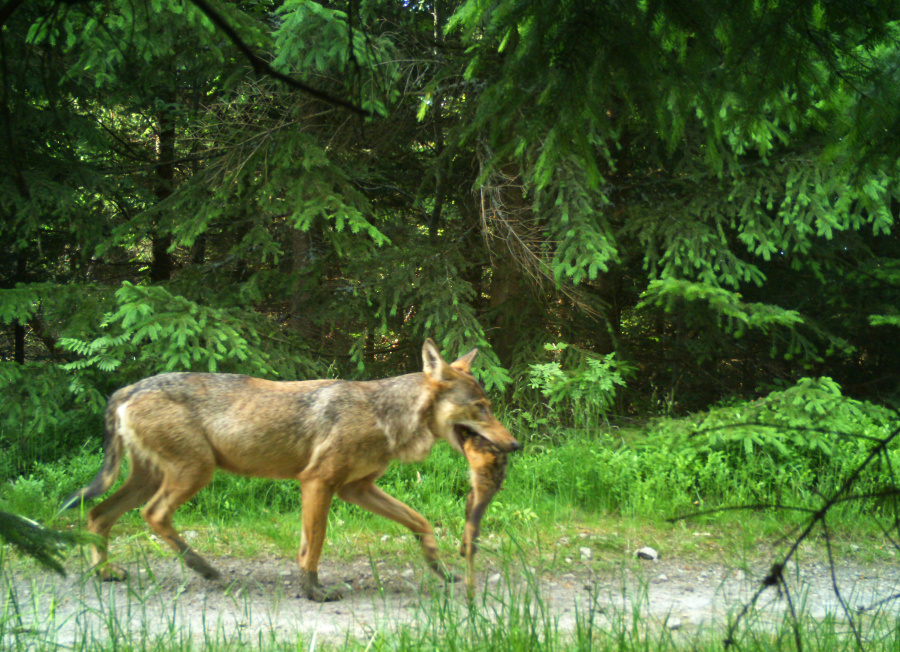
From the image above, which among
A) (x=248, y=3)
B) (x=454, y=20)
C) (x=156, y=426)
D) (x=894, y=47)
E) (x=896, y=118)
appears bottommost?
(x=156, y=426)

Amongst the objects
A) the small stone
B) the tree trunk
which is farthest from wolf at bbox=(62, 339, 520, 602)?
the tree trunk

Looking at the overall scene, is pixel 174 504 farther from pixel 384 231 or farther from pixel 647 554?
pixel 384 231

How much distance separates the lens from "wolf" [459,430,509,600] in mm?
5367

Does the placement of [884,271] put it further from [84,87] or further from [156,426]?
[84,87]

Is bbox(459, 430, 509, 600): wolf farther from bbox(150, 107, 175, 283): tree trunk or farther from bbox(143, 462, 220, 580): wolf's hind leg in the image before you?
bbox(150, 107, 175, 283): tree trunk

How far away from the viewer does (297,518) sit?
23.0ft

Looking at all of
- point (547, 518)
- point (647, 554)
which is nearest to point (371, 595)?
point (547, 518)

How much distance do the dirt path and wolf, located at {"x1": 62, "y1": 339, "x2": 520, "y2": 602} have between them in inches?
10.0

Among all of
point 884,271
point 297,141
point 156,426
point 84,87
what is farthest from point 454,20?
point 884,271

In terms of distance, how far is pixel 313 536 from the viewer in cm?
530

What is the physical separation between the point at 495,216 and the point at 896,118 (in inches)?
280

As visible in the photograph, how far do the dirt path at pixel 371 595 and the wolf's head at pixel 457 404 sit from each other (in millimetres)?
1086

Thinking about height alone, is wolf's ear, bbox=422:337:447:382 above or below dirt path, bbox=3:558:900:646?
above

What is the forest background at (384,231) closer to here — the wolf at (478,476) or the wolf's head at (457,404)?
the wolf's head at (457,404)
